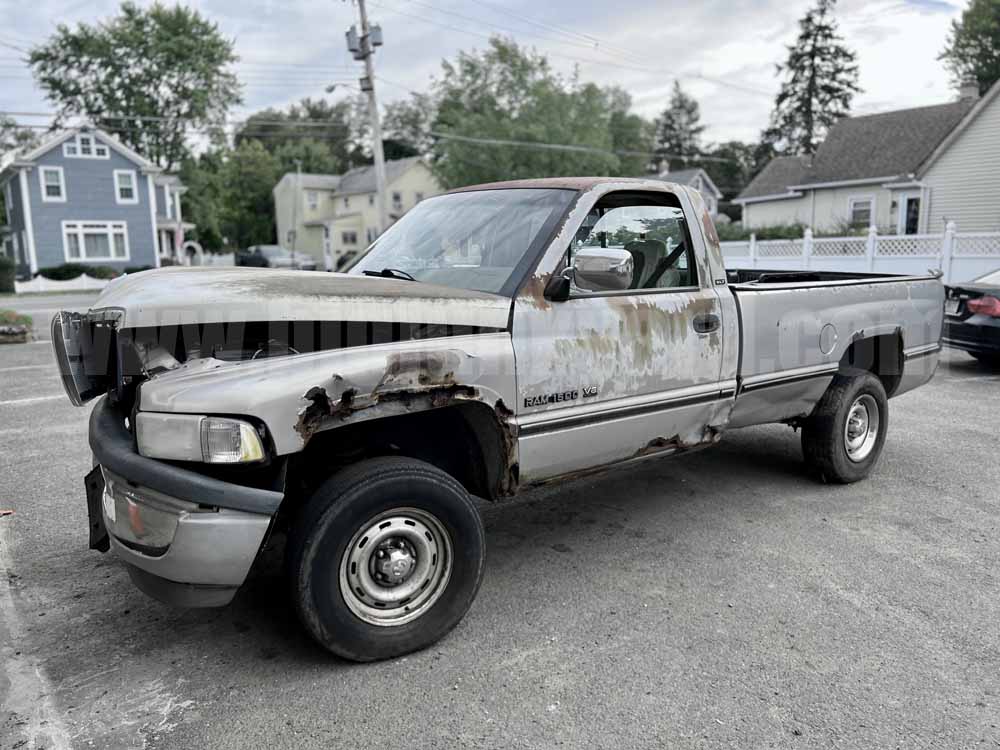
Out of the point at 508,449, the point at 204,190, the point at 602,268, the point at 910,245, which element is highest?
the point at 204,190

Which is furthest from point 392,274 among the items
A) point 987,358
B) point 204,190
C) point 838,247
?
point 204,190

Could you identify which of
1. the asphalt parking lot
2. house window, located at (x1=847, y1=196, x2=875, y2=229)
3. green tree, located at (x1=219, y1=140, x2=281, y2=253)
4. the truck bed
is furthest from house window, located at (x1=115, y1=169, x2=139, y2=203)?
the truck bed

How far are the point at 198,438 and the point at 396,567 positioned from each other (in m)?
0.94

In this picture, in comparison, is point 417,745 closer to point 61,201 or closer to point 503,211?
point 503,211

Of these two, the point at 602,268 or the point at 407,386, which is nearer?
the point at 407,386

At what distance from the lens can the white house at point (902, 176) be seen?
2514 cm

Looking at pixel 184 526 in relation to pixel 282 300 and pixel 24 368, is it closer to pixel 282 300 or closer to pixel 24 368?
pixel 282 300

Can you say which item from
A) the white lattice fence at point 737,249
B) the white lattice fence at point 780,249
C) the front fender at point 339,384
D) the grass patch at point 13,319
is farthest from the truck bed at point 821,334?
the white lattice fence at point 737,249

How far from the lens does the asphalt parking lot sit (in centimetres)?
273

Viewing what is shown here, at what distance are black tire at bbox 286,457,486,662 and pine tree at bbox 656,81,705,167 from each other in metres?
83.5

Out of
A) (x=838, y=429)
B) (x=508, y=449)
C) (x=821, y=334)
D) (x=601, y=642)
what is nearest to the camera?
(x=601, y=642)

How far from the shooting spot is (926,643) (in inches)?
129

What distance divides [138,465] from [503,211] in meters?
2.21

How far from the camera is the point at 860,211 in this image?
100 ft
